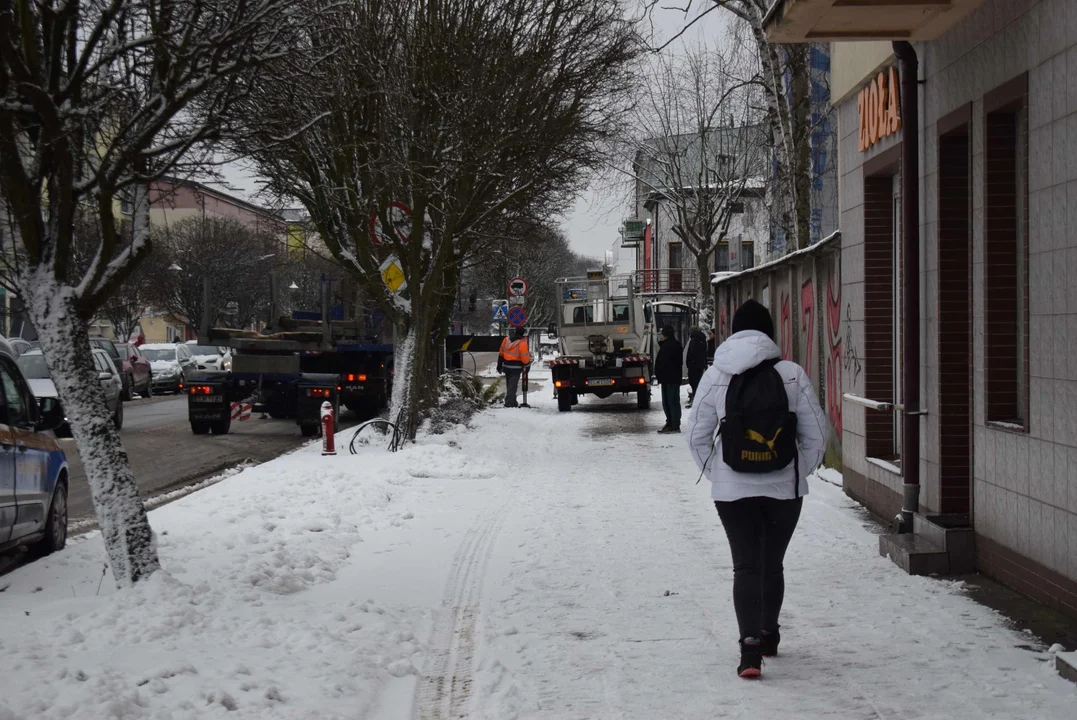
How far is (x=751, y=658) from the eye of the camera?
18.0 ft

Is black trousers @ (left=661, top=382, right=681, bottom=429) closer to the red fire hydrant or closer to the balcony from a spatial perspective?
the red fire hydrant

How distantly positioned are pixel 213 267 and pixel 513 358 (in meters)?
32.6

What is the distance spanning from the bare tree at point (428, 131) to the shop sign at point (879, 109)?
7.27m

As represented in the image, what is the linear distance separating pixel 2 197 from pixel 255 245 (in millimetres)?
51601

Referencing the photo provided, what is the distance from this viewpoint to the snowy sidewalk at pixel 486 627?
16.7 feet

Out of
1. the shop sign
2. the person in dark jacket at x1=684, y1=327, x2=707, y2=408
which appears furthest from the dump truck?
the shop sign

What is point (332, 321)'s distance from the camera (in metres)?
24.1

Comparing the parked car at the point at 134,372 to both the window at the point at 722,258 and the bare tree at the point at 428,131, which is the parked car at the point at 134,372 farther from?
the window at the point at 722,258

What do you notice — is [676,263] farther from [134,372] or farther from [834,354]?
[834,354]

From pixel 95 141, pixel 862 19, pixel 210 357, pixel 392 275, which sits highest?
pixel 862 19

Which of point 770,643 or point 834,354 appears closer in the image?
point 770,643

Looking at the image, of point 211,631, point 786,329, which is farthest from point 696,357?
point 211,631

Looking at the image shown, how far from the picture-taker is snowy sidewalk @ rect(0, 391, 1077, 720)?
510cm

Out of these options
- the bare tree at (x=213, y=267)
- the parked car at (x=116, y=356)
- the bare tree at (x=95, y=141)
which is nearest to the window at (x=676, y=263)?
the bare tree at (x=213, y=267)
